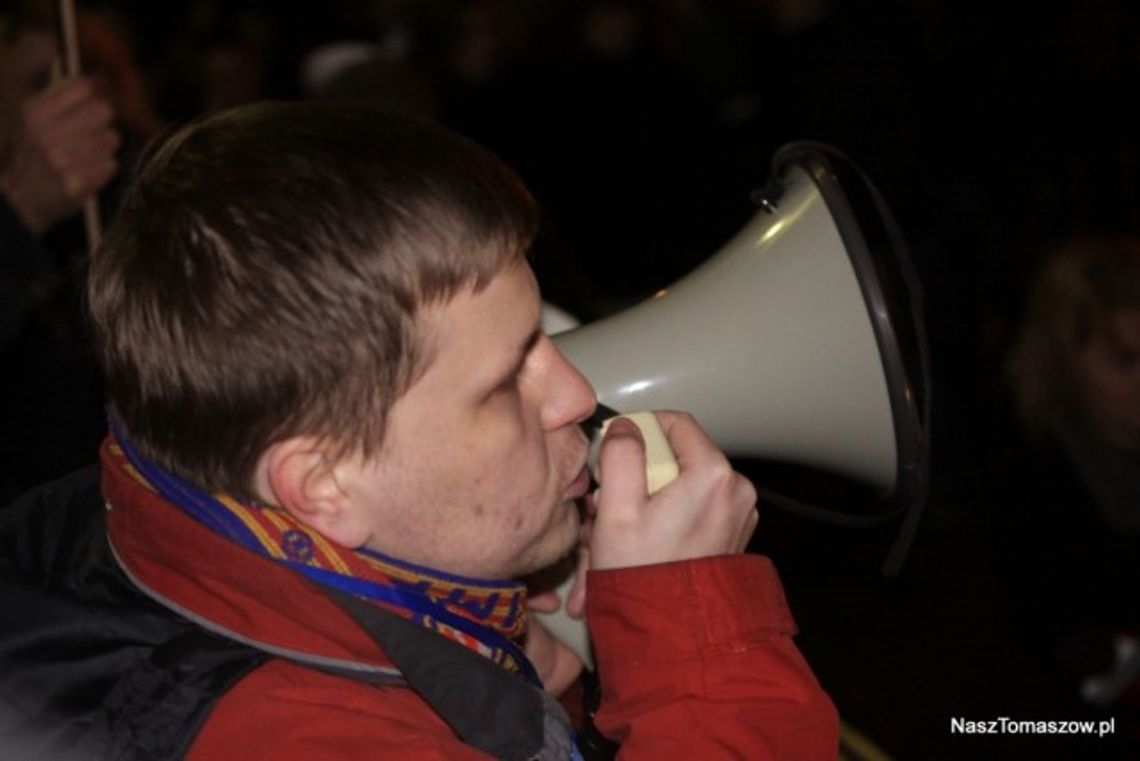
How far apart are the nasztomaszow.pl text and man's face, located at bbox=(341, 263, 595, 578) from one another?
1410mm

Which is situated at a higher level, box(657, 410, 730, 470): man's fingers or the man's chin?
box(657, 410, 730, 470): man's fingers

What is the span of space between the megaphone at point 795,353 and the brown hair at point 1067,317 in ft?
4.16

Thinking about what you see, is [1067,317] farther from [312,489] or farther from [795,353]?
[312,489]

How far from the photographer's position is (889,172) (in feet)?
12.8

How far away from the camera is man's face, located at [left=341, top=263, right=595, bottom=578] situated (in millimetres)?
1074

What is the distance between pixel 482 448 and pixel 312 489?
0.12m

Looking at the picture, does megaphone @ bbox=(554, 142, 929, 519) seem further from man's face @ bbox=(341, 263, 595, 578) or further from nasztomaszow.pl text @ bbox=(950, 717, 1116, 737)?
nasztomaszow.pl text @ bbox=(950, 717, 1116, 737)

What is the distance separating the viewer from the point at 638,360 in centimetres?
147

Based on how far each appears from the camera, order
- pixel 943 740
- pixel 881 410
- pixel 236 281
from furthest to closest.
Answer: pixel 943 740, pixel 881 410, pixel 236 281

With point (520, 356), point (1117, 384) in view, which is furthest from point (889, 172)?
point (520, 356)

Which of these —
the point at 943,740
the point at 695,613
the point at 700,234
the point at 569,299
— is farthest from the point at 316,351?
the point at 700,234

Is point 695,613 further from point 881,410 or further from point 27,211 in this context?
point 27,211

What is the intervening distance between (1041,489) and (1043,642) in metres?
0.25

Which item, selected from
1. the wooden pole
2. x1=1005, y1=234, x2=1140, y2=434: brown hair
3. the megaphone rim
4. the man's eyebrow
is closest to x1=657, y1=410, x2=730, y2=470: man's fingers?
the man's eyebrow
